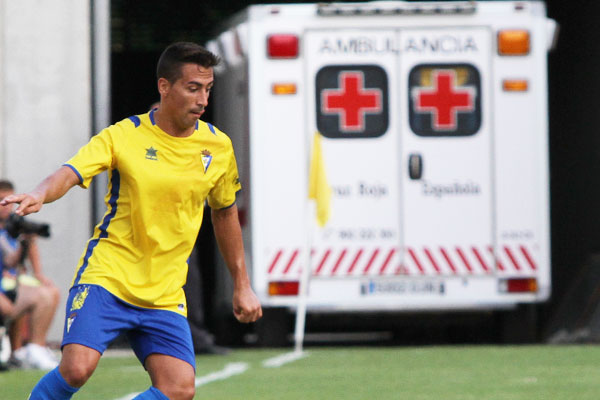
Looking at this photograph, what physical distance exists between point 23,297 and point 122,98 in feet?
24.2

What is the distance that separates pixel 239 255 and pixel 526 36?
26.6 feet

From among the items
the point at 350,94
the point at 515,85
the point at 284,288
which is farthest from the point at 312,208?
the point at 515,85

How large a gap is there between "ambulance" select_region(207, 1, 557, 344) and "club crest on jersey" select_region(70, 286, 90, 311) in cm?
783

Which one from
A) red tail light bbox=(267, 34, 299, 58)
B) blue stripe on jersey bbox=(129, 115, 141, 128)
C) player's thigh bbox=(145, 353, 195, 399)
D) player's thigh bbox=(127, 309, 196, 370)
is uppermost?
red tail light bbox=(267, 34, 299, 58)

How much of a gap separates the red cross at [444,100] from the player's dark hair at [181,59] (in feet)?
26.5

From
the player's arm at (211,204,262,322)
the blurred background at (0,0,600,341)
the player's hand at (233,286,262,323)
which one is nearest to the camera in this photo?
the player's hand at (233,286,262,323)

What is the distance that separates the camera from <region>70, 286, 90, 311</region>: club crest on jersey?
18.2ft

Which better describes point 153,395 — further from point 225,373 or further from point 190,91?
point 225,373

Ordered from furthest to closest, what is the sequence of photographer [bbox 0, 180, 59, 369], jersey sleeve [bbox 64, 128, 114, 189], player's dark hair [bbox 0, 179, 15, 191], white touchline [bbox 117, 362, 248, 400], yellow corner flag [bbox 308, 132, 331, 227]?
1. yellow corner flag [bbox 308, 132, 331, 227]
2. player's dark hair [bbox 0, 179, 15, 191]
3. photographer [bbox 0, 180, 59, 369]
4. white touchline [bbox 117, 362, 248, 400]
5. jersey sleeve [bbox 64, 128, 114, 189]

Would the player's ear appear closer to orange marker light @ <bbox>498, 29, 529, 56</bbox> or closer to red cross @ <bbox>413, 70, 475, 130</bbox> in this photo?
red cross @ <bbox>413, 70, 475, 130</bbox>

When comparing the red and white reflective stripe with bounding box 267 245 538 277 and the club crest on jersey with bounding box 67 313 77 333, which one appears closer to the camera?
the club crest on jersey with bounding box 67 313 77 333

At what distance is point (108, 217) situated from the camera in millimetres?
5645

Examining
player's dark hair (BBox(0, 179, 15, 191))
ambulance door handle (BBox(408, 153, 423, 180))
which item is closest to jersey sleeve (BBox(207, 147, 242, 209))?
player's dark hair (BBox(0, 179, 15, 191))

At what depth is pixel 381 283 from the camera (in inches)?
531
